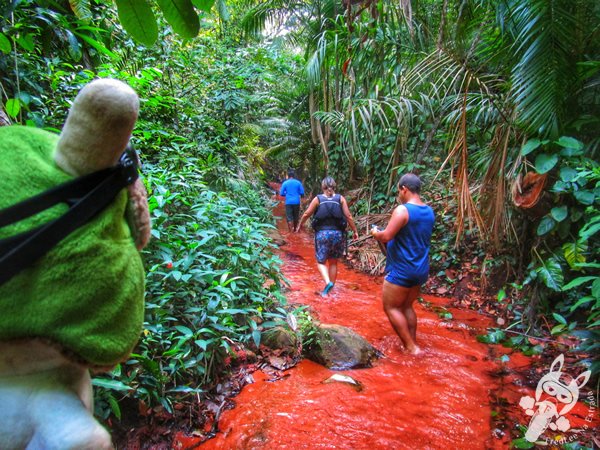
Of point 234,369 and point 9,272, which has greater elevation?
point 9,272

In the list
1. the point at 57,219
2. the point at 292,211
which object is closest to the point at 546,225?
the point at 57,219

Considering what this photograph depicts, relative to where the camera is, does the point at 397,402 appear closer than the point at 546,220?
Yes

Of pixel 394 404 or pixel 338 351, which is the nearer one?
pixel 394 404

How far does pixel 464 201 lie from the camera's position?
388 cm

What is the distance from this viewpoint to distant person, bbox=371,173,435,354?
3.51 m

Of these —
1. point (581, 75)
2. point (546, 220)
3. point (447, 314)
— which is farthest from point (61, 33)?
point (447, 314)

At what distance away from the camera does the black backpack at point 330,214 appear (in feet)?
17.2

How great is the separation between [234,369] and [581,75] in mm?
4183

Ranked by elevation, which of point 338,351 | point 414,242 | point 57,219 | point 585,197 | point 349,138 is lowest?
point 338,351

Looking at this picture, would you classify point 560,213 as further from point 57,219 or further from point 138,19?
point 57,219

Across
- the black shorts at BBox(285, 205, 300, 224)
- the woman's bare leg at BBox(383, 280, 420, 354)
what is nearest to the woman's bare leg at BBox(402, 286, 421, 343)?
the woman's bare leg at BBox(383, 280, 420, 354)

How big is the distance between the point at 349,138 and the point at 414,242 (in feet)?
12.5

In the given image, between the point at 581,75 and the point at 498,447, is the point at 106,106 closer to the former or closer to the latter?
the point at 498,447

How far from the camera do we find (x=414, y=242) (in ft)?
11.6
